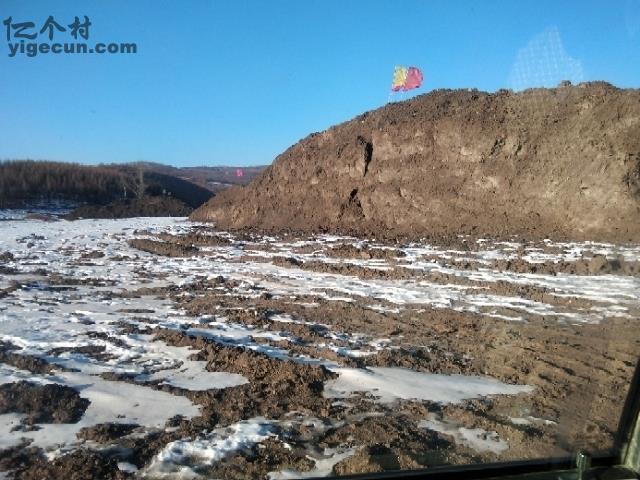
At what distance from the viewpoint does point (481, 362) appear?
257 inches

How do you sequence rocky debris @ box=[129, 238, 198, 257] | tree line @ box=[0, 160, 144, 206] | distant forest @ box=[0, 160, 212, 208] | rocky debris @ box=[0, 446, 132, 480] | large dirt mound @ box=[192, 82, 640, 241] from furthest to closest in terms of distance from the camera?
distant forest @ box=[0, 160, 212, 208] < tree line @ box=[0, 160, 144, 206] < large dirt mound @ box=[192, 82, 640, 241] < rocky debris @ box=[129, 238, 198, 257] < rocky debris @ box=[0, 446, 132, 480]

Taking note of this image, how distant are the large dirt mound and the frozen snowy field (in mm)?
4277

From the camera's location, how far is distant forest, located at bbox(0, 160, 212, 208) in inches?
747

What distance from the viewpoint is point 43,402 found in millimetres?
4949

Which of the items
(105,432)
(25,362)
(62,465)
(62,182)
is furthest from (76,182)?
(62,465)

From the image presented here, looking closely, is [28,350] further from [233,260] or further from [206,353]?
[233,260]

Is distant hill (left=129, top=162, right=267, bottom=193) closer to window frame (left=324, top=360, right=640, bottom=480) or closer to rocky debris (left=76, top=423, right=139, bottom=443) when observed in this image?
rocky debris (left=76, top=423, right=139, bottom=443)

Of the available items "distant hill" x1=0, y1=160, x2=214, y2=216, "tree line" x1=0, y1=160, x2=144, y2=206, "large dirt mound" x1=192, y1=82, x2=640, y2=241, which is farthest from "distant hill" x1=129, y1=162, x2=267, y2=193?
"large dirt mound" x1=192, y1=82, x2=640, y2=241

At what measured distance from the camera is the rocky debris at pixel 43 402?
4.64m

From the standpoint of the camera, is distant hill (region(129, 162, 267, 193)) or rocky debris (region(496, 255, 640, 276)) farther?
distant hill (region(129, 162, 267, 193))

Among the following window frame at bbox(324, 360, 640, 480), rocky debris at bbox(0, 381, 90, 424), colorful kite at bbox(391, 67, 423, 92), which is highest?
colorful kite at bbox(391, 67, 423, 92)

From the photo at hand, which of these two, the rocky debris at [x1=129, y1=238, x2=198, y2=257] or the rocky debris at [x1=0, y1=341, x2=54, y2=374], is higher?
the rocky debris at [x1=129, y1=238, x2=198, y2=257]

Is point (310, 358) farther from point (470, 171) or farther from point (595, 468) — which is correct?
point (470, 171)

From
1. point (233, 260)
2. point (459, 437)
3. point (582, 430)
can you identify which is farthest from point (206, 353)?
point (233, 260)
